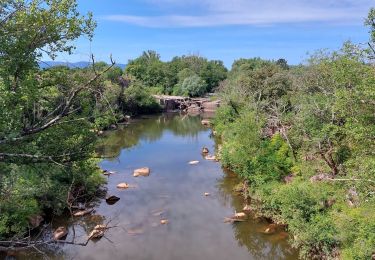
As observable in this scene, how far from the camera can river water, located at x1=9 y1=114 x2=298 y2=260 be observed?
17406mm

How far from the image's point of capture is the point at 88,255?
17.1 m

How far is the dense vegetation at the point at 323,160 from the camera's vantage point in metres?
12.8

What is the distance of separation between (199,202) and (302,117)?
27.2ft

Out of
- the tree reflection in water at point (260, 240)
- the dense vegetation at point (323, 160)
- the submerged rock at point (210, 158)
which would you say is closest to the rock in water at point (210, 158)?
the submerged rock at point (210, 158)

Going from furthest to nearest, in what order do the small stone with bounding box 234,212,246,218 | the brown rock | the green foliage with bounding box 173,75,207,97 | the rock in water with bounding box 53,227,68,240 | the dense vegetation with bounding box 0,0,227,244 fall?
1. the green foliage with bounding box 173,75,207,97
2. the small stone with bounding box 234,212,246,218
3. the brown rock
4. the rock in water with bounding box 53,227,68,240
5. the dense vegetation with bounding box 0,0,227,244

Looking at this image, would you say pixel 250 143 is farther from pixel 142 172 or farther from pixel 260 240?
pixel 142 172

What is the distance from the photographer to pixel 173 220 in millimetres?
20906

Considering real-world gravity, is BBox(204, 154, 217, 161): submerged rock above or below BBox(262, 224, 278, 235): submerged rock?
above

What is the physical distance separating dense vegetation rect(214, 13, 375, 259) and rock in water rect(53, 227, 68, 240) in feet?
35.0

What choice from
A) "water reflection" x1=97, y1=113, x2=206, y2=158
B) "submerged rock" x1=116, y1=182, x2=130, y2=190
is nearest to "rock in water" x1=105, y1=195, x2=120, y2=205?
"submerged rock" x1=116, y1=182, x2=130, y2=190

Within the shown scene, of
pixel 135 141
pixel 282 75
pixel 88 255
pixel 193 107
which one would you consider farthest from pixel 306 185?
pixel 193 107

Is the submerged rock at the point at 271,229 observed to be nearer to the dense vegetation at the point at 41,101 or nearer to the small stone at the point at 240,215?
the small stone at the point at 240,215

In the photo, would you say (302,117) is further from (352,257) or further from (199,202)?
(352,257)

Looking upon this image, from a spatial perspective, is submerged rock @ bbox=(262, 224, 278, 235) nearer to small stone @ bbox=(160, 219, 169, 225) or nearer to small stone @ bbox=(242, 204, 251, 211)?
small stone @ bbox=(242, 204, 251, 211)
